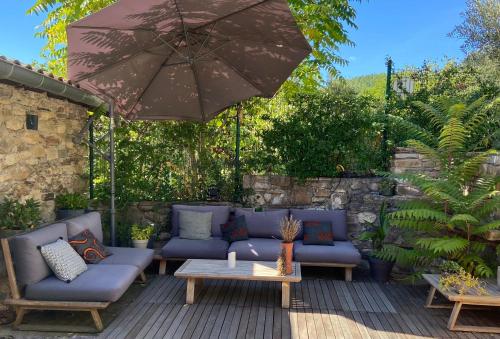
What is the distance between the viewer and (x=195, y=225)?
5906mm

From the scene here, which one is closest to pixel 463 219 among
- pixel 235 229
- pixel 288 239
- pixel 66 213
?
pixel 288 239

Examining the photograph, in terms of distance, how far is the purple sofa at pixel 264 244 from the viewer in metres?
5.33

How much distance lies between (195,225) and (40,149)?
228 cm

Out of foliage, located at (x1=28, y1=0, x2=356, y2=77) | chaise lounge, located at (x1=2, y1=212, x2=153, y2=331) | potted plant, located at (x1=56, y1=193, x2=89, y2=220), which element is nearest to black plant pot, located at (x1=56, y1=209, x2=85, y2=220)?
potted plant, located at (x1=56, y1=193, x2=89, y2=220)

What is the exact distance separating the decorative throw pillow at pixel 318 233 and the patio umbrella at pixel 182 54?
6.49 feet

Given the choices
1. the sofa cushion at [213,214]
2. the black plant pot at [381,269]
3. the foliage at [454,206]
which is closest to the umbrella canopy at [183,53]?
the sofa cushion at [213,214]

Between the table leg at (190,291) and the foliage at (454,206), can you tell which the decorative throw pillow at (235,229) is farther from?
the foliage at (454,206)

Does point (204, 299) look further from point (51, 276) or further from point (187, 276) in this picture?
point (51, 276)

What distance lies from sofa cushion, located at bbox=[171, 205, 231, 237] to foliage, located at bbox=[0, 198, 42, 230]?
2051 millimetres

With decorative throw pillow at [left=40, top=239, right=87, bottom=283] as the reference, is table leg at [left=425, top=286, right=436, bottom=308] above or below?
below

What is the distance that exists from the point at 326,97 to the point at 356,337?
3.62 metres

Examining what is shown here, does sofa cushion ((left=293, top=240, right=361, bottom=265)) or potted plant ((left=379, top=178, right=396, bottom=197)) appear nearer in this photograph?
sofa cushion ((left=293, top=240, right=361, bottom=265))

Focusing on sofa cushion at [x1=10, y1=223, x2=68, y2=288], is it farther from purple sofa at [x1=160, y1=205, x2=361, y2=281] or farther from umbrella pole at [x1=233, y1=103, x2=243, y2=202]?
umbrella pole at [x1=233, y1=103, x2=243, y2=202]

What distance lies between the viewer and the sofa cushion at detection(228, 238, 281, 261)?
5258 millimetres
